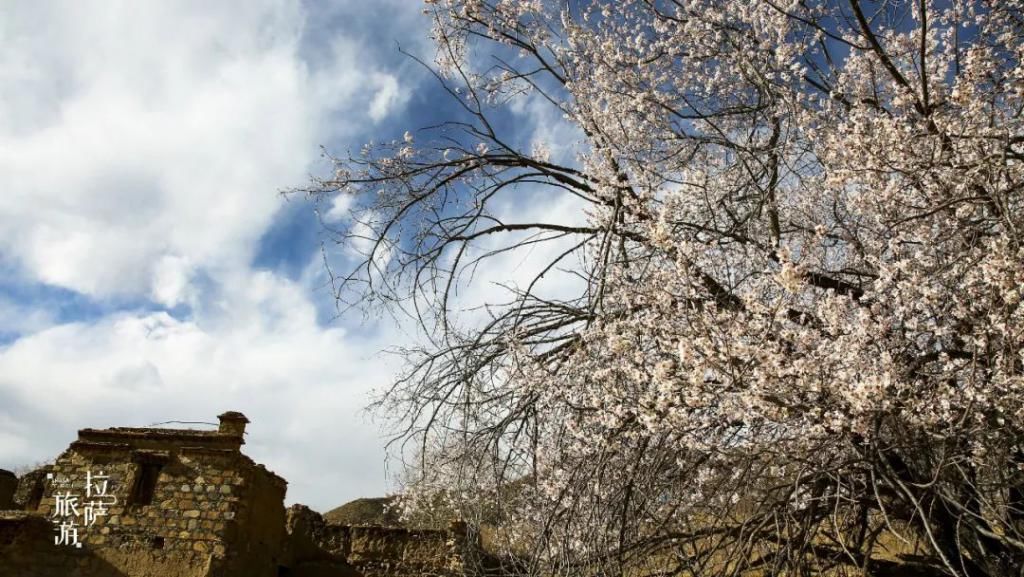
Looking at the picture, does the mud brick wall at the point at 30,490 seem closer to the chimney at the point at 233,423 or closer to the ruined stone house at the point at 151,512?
the ruined stone house at the point at 151,512

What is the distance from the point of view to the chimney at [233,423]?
11.7 metres

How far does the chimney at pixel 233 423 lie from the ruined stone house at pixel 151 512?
0.06 feet

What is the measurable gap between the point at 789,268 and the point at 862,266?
2467 mm

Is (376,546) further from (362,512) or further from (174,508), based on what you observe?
(362,512)

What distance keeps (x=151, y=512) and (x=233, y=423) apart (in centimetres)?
181

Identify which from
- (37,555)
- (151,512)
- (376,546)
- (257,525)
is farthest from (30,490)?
(376,546)

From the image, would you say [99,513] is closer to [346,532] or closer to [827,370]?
[346,532]

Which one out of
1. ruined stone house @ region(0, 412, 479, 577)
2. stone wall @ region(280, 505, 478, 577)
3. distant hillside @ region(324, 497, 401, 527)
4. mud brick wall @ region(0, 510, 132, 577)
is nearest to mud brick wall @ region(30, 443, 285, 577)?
ruined stone house @ region(0, 412, 479, 577)

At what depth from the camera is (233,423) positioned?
11812 millimetres

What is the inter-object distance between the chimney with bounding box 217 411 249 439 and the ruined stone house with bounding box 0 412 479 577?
0.02 meters

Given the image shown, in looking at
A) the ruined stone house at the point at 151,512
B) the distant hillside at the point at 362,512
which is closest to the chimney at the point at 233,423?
the ruined stone house at the point at 151,512

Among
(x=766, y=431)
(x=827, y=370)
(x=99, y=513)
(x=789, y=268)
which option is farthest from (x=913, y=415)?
(x=99, y=513)

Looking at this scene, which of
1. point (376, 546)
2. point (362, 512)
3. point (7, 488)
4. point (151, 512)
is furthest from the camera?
point (362, 512)

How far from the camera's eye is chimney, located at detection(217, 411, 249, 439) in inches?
461
